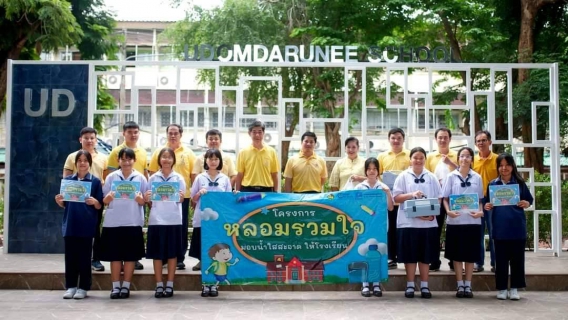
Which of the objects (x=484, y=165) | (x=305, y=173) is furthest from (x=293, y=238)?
(x=484, y=165)

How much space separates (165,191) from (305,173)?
1.68 metres

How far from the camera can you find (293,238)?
592cm

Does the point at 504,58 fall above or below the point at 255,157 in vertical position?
above

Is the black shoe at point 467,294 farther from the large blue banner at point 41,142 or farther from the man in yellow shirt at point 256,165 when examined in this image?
the large blue banner at point 41,142

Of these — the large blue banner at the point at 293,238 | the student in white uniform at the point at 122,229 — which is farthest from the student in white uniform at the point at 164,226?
the large blue banner at the point at 293,238

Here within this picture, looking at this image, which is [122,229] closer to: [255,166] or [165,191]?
[165,191]

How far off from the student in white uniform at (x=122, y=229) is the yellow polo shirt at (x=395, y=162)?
97.5 inches

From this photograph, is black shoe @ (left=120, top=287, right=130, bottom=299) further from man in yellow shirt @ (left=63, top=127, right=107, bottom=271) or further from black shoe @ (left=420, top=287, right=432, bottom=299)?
black shoe @ (left=420, top=287, right=432, bottom=299)

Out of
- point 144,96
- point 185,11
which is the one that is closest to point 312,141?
point 185,11

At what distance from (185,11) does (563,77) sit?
10538 mm

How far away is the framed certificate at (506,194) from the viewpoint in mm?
5805

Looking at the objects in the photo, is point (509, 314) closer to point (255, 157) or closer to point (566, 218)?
point (255, 157)

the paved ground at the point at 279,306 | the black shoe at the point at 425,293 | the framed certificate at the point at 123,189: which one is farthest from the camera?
the black shoe at the point at 425,293

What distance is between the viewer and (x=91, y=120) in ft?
25.5
